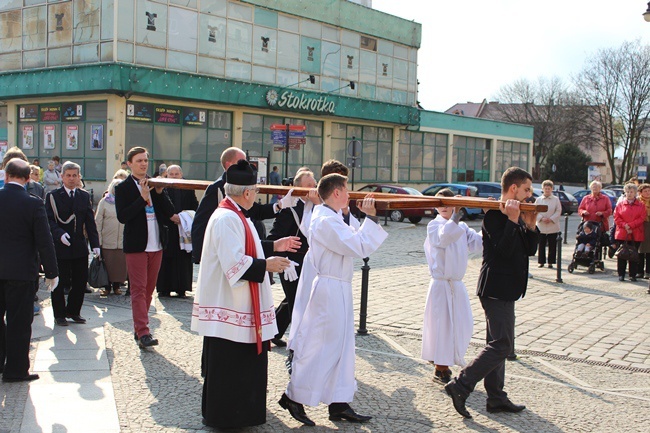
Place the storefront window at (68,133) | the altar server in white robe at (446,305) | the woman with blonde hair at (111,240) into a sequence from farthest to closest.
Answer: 1. the storefront window at (68,133)
2. the woman with blonde hair at (111,240)
3. the altar server in white robe at (446,305)

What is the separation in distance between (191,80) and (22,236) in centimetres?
2409

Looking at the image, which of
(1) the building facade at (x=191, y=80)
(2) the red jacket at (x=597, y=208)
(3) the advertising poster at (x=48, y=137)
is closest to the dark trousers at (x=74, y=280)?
(2) the red jacket at (x=597, y=208)

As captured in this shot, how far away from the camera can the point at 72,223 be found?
923 centimetres

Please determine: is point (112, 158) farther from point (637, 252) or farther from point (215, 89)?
point (637, 252)

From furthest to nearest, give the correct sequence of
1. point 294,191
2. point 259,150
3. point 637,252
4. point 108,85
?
point 259,150 < point 108,85 < point 637,252 < point 294,191

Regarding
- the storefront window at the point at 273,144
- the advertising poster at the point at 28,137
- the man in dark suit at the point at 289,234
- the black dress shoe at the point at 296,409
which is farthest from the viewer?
the storefront window at the point at 273,144

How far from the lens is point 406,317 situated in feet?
34.0

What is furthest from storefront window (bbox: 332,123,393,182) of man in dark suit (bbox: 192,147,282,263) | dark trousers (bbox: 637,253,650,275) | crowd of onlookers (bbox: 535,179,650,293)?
man in dark suit (bbox: 192,147,282,263)

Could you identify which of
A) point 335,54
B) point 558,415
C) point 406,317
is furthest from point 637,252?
point 335,54

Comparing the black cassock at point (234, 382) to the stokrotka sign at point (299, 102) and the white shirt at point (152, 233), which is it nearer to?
the white shirt at point (152, 233)

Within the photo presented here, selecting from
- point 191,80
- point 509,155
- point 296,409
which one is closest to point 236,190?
point 296,409

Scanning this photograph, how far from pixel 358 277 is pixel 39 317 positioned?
243 inches

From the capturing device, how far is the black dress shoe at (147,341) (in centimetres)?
785

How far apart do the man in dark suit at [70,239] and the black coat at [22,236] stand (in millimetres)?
2111
